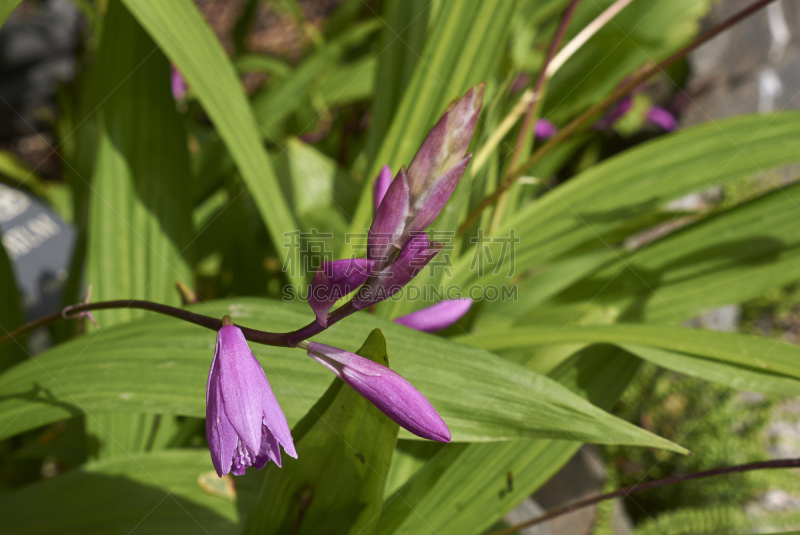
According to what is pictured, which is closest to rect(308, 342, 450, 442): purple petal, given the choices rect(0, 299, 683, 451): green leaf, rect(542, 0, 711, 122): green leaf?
rect(0, 299, 683, 451): green leaf

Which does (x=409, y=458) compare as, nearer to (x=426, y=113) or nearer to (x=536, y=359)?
(x=536, y=359)

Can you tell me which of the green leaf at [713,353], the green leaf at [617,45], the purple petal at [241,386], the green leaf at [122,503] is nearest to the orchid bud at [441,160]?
the purple petal at [241,386]

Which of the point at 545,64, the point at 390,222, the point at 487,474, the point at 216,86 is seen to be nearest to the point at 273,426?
the point at 390,222

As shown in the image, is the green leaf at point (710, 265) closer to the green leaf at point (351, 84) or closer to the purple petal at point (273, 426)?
the purple petal at point (273, 426)

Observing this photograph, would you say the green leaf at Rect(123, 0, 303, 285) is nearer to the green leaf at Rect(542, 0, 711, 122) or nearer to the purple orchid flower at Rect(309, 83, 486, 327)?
the purple orchid flower at Rect(309, 83, 486, 327)

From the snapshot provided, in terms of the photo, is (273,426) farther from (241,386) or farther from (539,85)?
(539,85)

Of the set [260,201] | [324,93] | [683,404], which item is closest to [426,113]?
[260,201]
